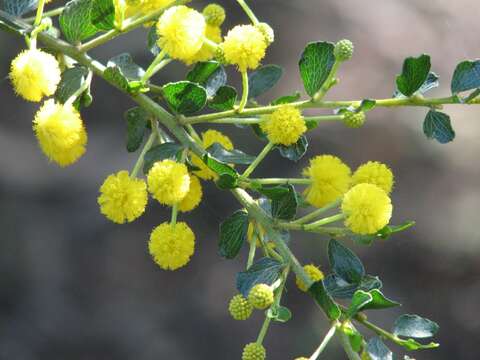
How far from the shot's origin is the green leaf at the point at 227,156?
59.1 inches

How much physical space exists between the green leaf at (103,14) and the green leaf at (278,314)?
0.63m

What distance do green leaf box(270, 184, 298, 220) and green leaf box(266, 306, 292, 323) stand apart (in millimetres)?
196

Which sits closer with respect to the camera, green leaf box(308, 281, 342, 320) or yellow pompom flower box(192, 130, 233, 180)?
green leaf box(308, 281, 342, 320)

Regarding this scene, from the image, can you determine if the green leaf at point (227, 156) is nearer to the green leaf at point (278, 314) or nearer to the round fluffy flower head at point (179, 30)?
the round fluffy flower head at point (179, 30)

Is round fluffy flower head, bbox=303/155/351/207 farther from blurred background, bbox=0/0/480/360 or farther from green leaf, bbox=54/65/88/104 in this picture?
blurred background, bbox=0/0/480/360

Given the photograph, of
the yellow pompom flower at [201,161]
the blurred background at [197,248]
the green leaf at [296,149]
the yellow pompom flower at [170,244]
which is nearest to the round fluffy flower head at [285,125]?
the green leaf at [296,149]

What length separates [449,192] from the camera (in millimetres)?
5395

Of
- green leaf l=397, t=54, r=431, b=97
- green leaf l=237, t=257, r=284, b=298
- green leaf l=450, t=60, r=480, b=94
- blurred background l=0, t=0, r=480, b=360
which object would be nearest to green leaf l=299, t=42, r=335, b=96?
green leaf l=397, t=54, r=431, b=97

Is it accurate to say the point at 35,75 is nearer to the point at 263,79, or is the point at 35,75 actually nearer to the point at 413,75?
the point at 263,79

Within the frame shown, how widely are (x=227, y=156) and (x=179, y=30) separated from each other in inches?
10.5

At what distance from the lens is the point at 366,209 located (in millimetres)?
1344

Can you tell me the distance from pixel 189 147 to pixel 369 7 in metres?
4.85

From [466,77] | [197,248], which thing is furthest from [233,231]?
[197,248]

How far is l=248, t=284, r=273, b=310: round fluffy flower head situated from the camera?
1.36m
